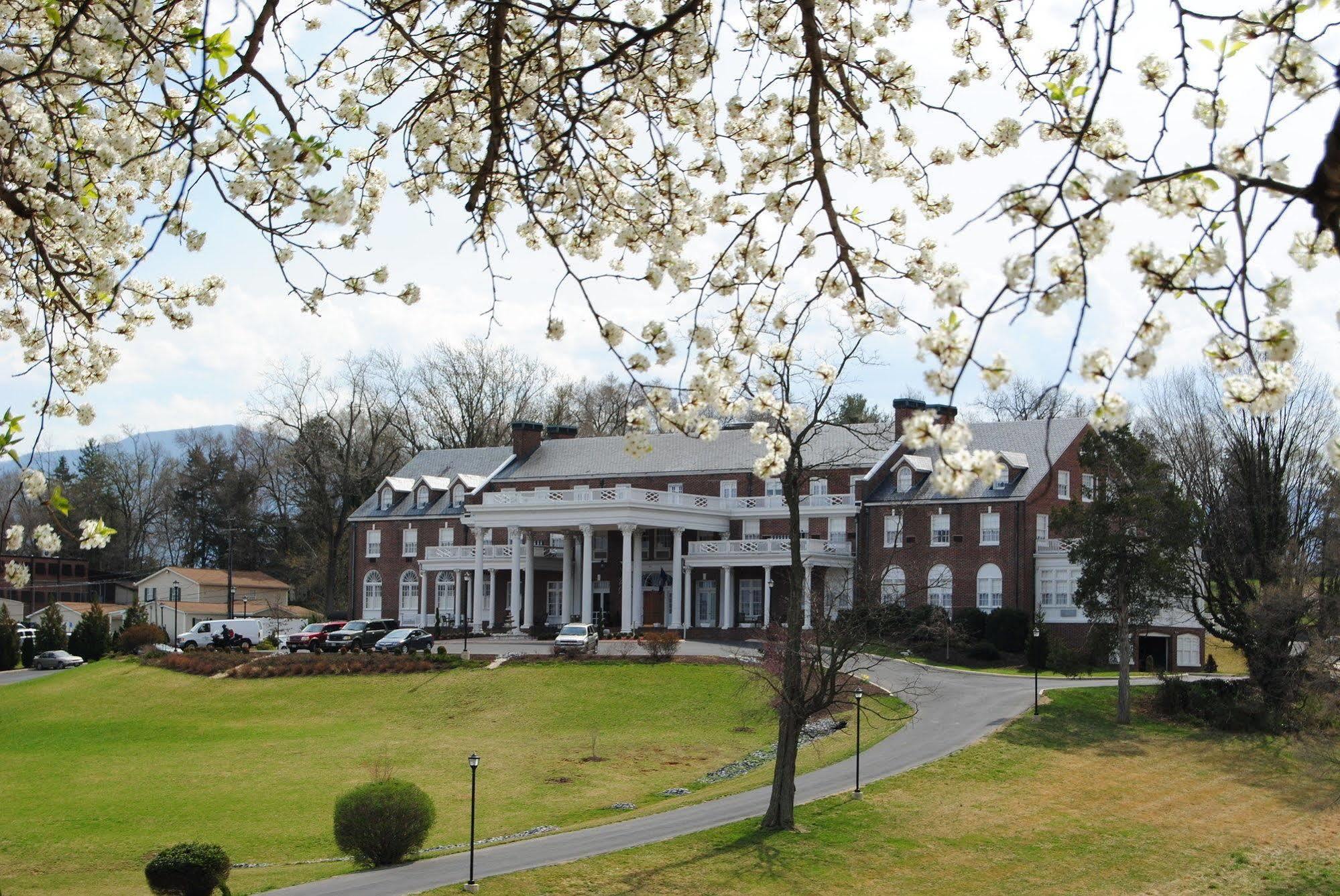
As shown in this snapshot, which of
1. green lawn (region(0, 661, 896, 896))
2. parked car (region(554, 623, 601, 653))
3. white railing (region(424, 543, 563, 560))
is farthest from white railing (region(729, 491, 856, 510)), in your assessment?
green lawn (region(0, 661, 896, 896))

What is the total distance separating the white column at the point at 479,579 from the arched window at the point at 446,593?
2323 mm

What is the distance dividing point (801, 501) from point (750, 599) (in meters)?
5.32

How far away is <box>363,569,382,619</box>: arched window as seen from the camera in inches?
2874

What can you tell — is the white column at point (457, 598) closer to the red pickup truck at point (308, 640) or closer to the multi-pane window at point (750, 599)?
the red pickup truck at point (308, 640)

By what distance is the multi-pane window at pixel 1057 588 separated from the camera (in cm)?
5478

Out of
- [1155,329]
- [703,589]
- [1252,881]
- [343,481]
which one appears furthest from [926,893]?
[343,481]

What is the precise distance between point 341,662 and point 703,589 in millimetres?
18688

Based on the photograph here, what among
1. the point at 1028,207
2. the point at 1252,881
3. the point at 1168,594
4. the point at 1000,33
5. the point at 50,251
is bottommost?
the point at 1252,881

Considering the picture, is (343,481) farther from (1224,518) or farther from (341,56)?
(341,56)

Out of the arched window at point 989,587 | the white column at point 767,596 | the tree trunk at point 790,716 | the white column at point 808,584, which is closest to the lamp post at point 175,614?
the white column at point 767,596

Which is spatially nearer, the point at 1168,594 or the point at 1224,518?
the point at 1168,594

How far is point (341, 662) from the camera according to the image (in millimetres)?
50156

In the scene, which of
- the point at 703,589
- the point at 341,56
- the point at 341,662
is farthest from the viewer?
the point at 703,589

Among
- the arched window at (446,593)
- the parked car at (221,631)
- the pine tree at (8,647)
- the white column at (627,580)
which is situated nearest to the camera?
the white column at (627,580)
